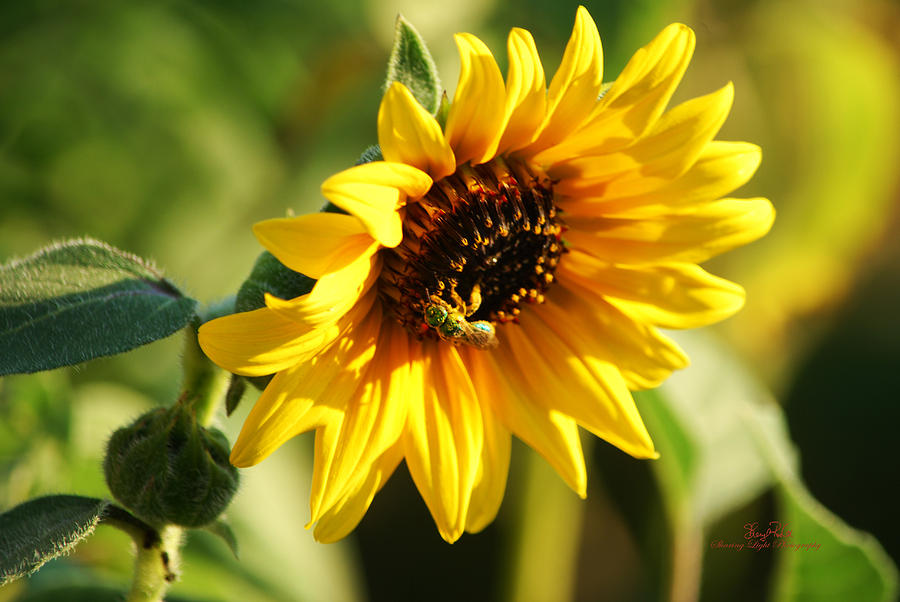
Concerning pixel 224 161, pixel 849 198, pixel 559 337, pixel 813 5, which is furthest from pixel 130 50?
pixel 849 198

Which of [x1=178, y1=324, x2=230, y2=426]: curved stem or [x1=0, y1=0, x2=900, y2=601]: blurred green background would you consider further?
[x1=0, y1=0, x2=900, y2=601]: blurred green background

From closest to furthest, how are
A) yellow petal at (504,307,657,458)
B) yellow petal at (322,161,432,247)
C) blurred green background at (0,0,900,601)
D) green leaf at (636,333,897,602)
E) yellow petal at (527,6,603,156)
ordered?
1. yellow petal at (322,161,432,247)
2. yellow petal at (527,6,603,156)
3. yellow petal at (504,307,657,458)
4. green leaf at (636,333,897,602)
5. blurred green background at (0,0,900,601)

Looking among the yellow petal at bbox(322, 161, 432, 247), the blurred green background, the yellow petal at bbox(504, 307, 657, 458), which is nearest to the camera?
the yellow petal at bbox(322, 161, 432, 247)

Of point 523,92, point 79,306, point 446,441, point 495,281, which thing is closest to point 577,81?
point 523,92

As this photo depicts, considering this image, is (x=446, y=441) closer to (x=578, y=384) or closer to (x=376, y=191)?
(x=578, y=384)

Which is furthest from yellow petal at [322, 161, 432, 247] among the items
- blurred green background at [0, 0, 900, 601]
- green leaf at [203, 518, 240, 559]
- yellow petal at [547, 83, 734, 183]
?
blurred green background at [0, 0, 900, 601]

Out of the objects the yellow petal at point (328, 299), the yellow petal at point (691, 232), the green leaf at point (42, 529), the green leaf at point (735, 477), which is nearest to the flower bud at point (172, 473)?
the green leaf at point (42, 529)

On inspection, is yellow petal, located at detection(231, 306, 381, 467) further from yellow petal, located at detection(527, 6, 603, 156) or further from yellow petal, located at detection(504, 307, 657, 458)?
yellow petal, located at detection(527, 6, 603, 156)
